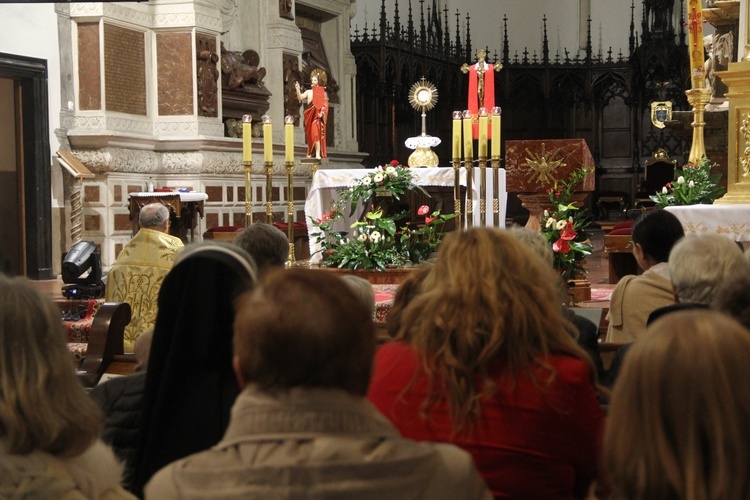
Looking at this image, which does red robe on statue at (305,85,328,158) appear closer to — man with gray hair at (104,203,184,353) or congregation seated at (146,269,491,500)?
man with gray hair at (104,203,184,353)

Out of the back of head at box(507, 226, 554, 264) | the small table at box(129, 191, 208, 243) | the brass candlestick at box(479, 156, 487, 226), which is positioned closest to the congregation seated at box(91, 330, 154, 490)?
the back of head at box(507, 226, 554, 264)

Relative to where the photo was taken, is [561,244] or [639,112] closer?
[561,244]

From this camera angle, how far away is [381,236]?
835cm

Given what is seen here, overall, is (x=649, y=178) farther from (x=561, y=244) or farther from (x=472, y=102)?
(x=561, y=244)

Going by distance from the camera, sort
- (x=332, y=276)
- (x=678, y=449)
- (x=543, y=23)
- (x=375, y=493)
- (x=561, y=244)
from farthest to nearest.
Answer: (x=543, y=23)
(x=561, y=244)
(x=332, y=276)
(x=375, y=493)
(x=678, y=449)

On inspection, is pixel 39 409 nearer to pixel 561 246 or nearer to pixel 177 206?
pixel 561 246

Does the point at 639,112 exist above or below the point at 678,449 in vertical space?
above

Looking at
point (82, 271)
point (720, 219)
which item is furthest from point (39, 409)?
point (82, 271)

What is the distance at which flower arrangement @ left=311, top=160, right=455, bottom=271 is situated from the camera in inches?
327

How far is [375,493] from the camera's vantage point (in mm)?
1546

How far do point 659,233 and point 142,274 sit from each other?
3.35 metres

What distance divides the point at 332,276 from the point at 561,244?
17.1ft

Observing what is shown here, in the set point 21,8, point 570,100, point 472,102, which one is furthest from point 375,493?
point 570,100

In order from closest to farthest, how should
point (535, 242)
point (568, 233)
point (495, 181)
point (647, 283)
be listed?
point (535, 242), point (647, 283), point (568, 233), point (495, 181)
